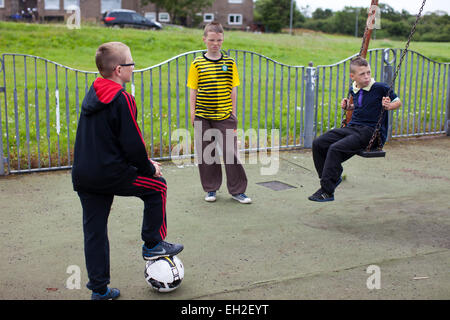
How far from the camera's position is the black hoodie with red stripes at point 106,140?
3596 mm

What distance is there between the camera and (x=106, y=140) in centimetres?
362

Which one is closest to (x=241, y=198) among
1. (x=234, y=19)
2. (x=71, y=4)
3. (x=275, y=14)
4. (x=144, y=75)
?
(x=144, y=75)

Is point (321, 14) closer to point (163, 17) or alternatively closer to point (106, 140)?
point (163, 17)

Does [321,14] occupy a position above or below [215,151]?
above

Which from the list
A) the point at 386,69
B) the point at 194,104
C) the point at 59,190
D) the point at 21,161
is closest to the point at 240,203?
the point at 194,104

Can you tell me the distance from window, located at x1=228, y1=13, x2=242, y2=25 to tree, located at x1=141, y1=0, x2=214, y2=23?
752 cm

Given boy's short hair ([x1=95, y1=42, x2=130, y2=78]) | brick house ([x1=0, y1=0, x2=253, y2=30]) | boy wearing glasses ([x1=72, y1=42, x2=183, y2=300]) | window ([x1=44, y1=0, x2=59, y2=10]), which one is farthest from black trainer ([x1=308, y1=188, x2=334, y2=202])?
window ([x1=44, y1=0, x2=59, y2=10])

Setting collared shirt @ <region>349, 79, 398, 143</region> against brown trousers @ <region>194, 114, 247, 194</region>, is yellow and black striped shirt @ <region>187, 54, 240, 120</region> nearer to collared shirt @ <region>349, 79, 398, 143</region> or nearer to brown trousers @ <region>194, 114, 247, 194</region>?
brown trousers @ <region>194, 114, 247, 194</region>

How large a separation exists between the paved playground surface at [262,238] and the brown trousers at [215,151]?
236 millimetres

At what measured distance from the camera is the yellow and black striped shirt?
6.22m

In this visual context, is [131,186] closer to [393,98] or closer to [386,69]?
[393,98]

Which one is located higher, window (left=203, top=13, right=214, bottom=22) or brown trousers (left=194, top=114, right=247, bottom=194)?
window (left=203, top=13, right=214, bottom=22)

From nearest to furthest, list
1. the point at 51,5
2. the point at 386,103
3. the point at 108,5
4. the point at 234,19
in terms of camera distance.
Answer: the point at 386,103 → the point at 51,5 → the point at 108,5 → the point at 234,19

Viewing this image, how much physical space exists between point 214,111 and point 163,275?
8.80 ft
